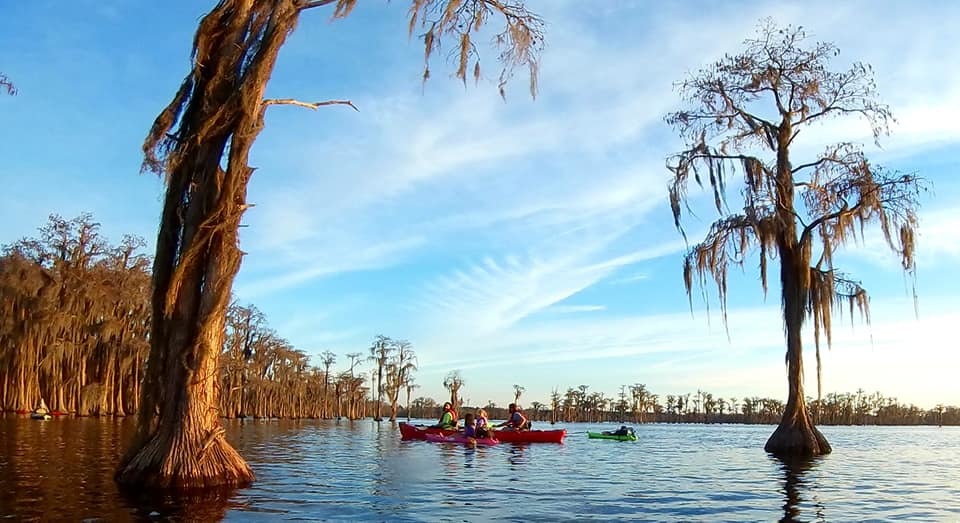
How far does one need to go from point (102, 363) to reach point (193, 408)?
47012mm

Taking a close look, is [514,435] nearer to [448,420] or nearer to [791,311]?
[448,420]

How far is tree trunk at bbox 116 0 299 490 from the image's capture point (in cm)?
1138

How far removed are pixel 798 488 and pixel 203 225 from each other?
12.1 m

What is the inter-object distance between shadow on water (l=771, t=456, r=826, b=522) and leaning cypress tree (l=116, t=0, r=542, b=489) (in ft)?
28.4

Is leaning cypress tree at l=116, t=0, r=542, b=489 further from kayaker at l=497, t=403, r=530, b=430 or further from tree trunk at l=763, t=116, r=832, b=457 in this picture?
kayaker at l=497, t=403, r=530, b=430

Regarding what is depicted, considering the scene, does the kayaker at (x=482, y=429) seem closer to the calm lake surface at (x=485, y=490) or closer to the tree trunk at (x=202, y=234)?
the calm lake surface at (x=485, y=490)

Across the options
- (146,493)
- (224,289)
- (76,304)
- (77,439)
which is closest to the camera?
(146,493)

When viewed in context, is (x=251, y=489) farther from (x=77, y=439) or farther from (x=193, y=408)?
(x=77, y=439)

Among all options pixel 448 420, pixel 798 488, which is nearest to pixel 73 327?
pixel 448 420

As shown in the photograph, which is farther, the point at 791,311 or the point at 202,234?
the point at 791,311

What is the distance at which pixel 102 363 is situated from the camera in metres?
52.7

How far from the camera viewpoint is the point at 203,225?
1161cm

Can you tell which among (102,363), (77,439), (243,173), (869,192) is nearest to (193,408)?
(243,173)

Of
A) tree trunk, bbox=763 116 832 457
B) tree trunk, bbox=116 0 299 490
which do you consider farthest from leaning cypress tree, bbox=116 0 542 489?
tree trunk, bbox=763 116 832 457
